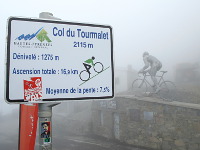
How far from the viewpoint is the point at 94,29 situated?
64.7 inches

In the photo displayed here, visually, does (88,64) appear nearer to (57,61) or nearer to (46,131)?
(57,61)

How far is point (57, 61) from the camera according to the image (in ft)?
4.98

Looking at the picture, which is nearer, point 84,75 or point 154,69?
point 84,75

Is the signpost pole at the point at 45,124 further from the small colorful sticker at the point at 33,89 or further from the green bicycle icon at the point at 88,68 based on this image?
the green bicycle icon at the point at 88,68

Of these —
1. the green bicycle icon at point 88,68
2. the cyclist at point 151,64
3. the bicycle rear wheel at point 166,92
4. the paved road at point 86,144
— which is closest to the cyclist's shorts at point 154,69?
the cyclist at point 151,64

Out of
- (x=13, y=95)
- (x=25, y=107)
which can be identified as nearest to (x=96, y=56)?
(x=13, y=95)

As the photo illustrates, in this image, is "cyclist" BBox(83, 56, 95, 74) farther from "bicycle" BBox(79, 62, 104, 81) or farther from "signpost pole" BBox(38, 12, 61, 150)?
"signpost pole" BBox(38, 12, 61, 150)

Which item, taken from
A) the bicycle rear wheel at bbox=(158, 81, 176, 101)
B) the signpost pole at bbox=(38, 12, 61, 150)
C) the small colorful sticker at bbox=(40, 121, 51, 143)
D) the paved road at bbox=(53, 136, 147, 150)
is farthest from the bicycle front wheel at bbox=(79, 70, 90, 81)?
the bicycle rear wheel at bbox=(158, 81, 176, 101)

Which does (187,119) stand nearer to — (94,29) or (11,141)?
(94,29)

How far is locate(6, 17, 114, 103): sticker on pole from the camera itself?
4.61 ft

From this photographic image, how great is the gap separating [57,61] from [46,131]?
0.50 metres

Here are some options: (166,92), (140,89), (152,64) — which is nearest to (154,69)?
(152,64)

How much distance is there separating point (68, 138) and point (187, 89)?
997cm

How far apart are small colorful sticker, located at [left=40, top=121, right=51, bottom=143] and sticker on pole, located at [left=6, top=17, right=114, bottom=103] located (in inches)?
7.0
